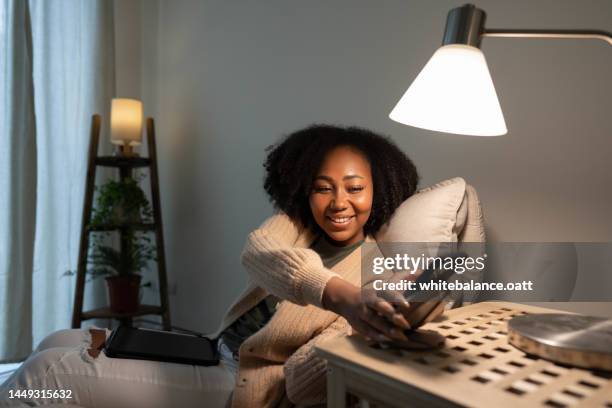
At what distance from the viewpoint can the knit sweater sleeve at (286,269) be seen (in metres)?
0.80

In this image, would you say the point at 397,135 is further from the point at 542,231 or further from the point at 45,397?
the point at 45,397

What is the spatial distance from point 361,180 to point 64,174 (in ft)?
6.14

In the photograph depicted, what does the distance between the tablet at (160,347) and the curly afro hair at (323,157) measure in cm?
41

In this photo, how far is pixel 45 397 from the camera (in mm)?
1044

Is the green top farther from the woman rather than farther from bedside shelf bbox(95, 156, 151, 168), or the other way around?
bedside shelf bbox(95, 156, 151, 168)

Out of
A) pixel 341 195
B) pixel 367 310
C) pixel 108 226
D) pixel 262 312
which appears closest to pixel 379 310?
pixel 367 310

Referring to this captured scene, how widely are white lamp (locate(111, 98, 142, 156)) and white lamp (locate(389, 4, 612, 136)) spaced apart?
180 cm

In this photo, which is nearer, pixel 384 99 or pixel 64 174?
pixel 384 99

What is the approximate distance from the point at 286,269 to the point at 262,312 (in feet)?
1.30

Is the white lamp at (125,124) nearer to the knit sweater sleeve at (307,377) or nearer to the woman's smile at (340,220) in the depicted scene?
the woman's smile at (340,220)

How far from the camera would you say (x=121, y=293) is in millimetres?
2279

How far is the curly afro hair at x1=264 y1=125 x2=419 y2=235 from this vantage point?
1.15 metres

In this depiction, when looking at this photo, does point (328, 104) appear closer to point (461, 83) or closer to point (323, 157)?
point (323, 157)

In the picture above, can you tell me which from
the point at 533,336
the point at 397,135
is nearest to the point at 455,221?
the point at 533,336
